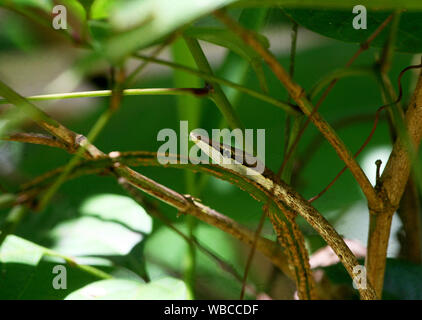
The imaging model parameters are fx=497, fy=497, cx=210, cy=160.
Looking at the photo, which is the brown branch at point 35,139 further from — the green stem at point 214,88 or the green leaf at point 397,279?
the green leaf at point 397,279

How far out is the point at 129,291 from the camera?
12.9 inches

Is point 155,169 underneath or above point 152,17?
above

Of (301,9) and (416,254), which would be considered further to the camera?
(416,254)

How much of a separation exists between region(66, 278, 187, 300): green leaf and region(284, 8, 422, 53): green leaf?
0.64ft

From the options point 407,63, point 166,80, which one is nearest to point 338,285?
point 407,63

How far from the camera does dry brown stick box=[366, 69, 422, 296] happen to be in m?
0.29

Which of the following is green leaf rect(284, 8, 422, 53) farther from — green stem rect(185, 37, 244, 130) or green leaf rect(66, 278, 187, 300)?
green leaf rect(66, 278, 187, 300)

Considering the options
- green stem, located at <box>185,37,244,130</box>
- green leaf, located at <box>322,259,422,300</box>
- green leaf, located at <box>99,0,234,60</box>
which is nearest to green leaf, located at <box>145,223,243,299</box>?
green leaf, located at <box>322,259,422,300</box>

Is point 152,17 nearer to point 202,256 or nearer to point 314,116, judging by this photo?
point 314,116

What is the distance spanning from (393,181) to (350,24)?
0.10 m

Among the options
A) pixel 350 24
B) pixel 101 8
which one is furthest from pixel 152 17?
pixel 350 24

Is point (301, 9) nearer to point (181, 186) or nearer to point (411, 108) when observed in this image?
point (411, 108)

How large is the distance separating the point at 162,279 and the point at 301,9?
207 millimetres

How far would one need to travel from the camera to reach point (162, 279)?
35 centimetres
